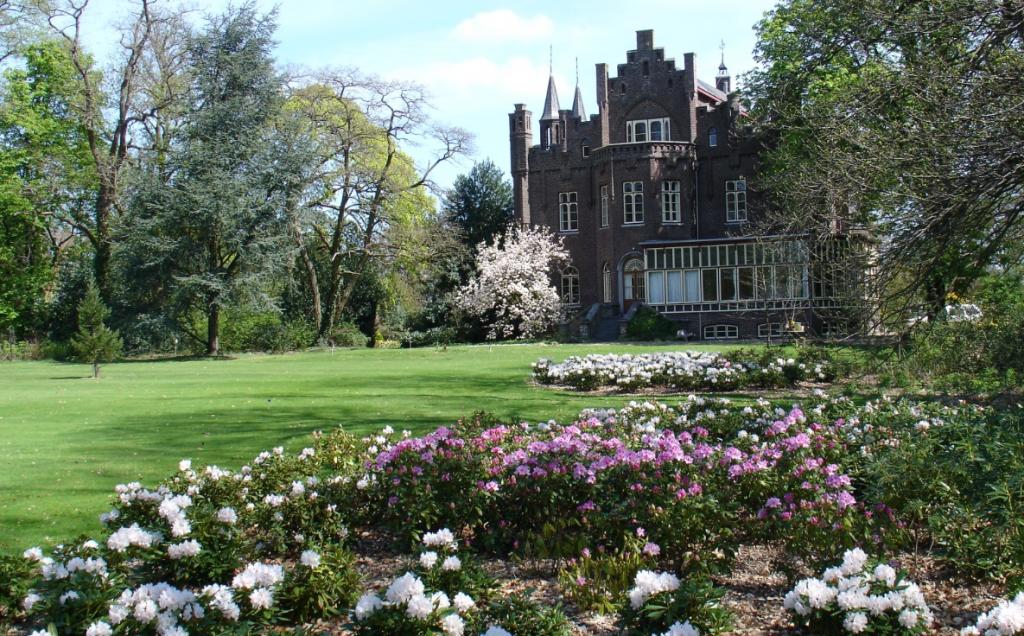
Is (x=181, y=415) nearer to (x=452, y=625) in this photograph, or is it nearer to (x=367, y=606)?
(x=367, y=606)

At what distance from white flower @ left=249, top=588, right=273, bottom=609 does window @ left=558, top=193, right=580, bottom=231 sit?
46.6 meters

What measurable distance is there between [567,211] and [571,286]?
4.36 metres

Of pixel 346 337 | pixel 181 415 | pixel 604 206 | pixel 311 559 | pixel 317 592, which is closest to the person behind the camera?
pixel 311 559

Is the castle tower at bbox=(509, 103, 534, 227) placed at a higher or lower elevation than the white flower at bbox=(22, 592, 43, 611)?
higher

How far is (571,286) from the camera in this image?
163 feet

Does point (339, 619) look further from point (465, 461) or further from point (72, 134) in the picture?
point (72, 134)

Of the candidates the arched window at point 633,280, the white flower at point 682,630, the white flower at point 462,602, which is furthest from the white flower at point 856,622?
the arched window at point 633,280

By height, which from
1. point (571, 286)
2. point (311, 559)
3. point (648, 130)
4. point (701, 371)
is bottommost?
point (311, 559)

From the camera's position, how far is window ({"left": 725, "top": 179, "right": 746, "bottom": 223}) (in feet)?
155

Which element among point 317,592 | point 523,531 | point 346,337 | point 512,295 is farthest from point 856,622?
point 512,295

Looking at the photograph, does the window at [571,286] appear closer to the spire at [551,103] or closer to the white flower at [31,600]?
the spire at [551,103]

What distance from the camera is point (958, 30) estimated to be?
10.2 metres

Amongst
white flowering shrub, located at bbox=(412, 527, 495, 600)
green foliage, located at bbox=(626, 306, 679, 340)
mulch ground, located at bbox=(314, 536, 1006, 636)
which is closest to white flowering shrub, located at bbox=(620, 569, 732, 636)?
mulch ground, located at bbox=(314, 536, 1006, 636)

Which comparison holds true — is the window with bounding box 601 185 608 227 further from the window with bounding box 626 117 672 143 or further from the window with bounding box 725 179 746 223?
the window with bounding box 725 179 746 223
